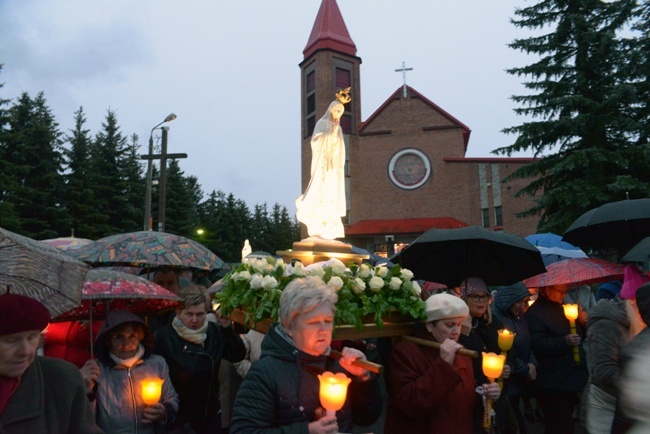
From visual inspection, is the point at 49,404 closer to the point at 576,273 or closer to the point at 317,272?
the point at 317,272

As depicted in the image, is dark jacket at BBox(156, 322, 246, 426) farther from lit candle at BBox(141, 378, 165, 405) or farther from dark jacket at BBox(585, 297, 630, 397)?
dark jacket at BBox(585, 297, 630, 397)

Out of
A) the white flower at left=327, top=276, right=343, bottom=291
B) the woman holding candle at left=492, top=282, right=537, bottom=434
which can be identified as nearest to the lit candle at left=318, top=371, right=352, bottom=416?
the white flower at left=327, top=276, right=343, bottom=291

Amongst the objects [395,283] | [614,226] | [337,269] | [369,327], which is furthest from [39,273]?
[614,226]

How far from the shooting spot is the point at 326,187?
299 inches

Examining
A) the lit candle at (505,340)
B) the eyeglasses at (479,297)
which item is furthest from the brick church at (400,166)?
the lit candle at (505,340)

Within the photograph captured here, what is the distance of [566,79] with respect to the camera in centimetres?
1548

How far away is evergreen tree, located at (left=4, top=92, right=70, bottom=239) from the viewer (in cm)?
2553

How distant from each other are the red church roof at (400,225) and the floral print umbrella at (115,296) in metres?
30.0

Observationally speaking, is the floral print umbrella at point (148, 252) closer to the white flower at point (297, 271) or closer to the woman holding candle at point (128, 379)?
the woman holding candle at point (128, 379)

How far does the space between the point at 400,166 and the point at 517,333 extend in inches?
1256

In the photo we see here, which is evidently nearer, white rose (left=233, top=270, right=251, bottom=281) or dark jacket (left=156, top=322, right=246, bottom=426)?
white rose (left=233, top=270, right=251, bottom=281)

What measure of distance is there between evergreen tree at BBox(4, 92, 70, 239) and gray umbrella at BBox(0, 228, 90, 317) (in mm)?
25811

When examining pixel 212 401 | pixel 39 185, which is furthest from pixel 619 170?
pixel 39 185

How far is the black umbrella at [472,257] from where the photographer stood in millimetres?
4508
